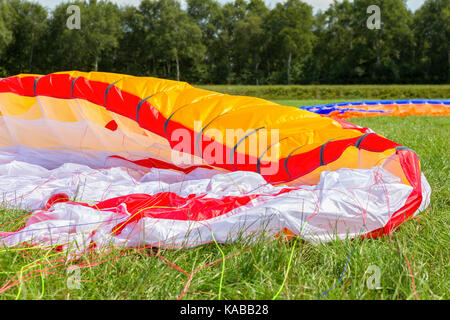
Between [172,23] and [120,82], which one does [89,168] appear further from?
[172,23]

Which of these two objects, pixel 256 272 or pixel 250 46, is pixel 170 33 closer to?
pixel 250 46

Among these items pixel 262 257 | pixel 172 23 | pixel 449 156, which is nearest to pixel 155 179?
pixel 262 257

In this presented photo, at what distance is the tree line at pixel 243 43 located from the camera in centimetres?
3244

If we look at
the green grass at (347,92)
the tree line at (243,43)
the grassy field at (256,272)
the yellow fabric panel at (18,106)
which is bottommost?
the grassy field at (256,272)

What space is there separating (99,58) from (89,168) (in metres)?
35.7

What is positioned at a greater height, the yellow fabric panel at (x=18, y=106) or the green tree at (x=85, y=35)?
the green tree at (x=85, y=35)

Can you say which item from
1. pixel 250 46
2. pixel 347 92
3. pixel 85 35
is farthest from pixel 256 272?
pixel 250 46

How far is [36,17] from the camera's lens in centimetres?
3506

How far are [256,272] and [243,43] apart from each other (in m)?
37.7

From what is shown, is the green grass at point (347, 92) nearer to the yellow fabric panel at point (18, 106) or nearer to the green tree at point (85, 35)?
the green tree at point (85, 35)

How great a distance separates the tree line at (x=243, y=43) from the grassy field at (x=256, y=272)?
31709 millimetres

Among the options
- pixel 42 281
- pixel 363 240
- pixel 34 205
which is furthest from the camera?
pixel 34 205

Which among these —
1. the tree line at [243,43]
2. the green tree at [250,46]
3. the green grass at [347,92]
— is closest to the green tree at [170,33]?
the tree line at [243,43]
